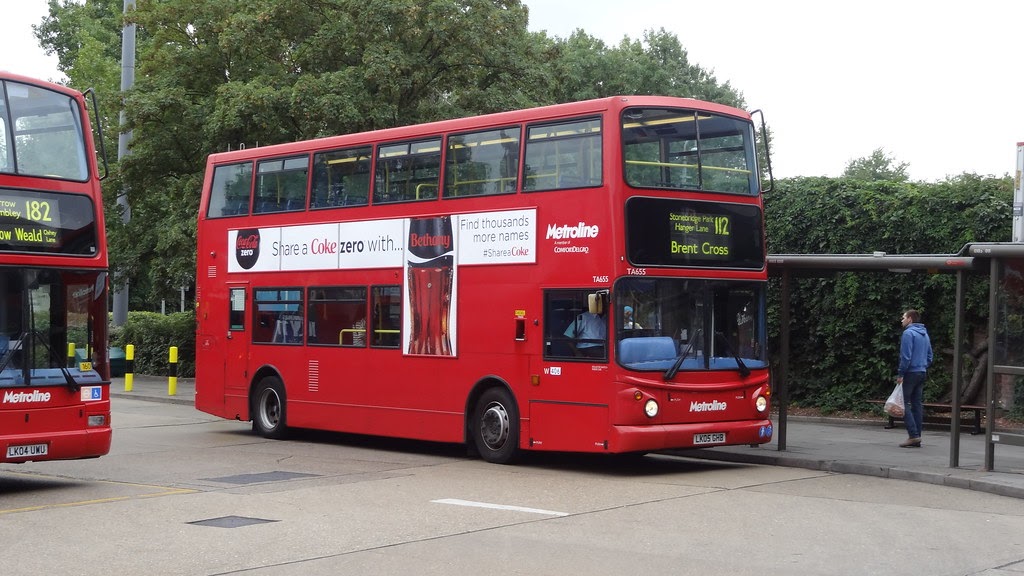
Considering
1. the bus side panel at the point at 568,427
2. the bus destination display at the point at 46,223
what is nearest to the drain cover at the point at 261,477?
the bus side panel at the point at 568,427

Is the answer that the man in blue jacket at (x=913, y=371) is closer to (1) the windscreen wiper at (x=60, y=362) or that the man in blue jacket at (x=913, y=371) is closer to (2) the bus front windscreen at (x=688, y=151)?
(2) the bus front windscreen at (x=688, y=151)

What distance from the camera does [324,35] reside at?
27.9m

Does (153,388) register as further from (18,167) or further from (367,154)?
(18,167)

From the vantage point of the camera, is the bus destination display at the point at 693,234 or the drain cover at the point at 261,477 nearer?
the drain cover at the point at 261,477

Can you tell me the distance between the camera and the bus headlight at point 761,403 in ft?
50.0

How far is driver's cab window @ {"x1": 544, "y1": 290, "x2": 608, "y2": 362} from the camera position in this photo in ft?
46.7

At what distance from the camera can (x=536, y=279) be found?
15.1 metres

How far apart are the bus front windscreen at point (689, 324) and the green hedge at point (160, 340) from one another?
20.9 metres

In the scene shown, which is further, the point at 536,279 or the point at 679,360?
the point at 536,279

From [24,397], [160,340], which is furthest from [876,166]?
[24,397]

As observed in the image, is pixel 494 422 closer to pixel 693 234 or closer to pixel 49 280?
pixel 693 234

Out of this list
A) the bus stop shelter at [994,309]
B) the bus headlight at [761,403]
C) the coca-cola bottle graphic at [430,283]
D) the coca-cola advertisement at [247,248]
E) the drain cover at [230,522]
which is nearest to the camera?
the drain cover at [230,522]

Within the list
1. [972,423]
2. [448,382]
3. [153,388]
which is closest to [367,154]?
[448,382]

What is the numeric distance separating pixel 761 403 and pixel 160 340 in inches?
889
